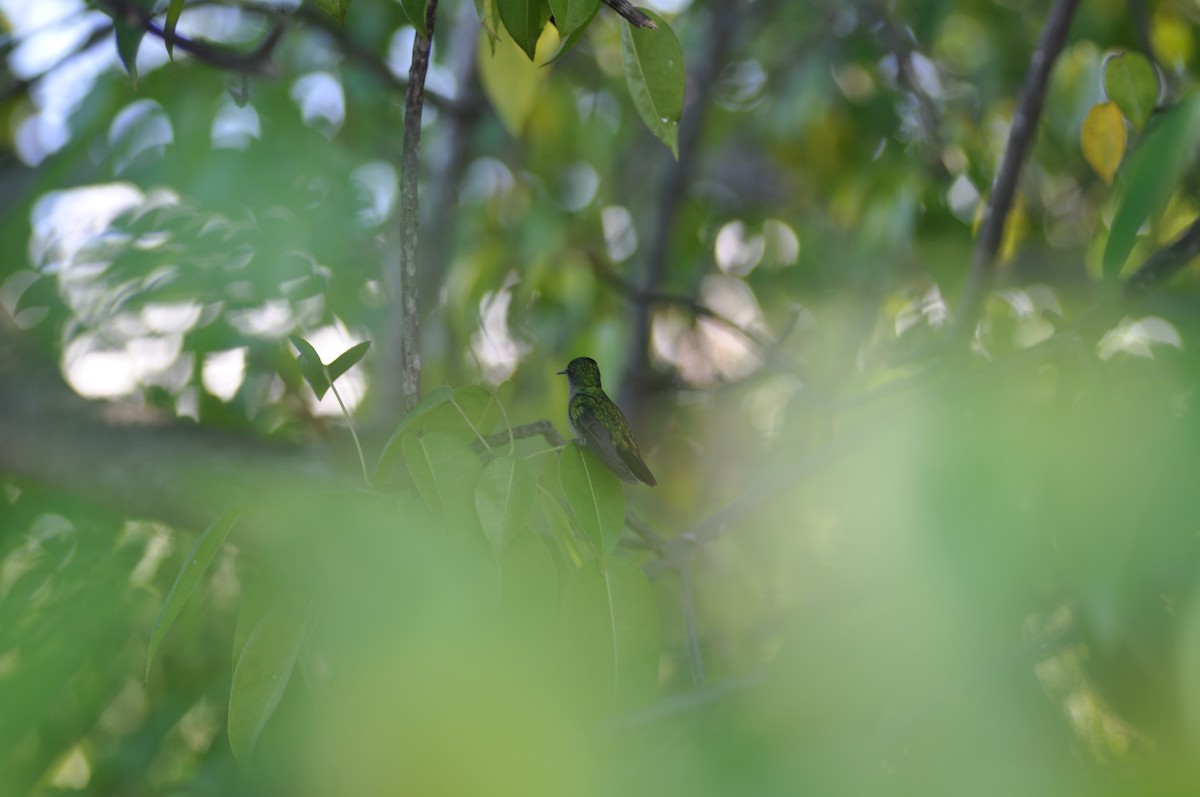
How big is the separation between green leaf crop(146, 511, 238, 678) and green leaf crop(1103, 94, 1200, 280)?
0.98 meters

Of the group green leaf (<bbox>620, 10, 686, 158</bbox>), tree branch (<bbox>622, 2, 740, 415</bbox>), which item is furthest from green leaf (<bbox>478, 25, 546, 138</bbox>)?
tree branch (<bbox>622, 2, 740, 415</bbox>)

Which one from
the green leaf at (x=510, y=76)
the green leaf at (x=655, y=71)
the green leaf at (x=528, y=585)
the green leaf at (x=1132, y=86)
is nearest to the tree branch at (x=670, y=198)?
the green leaf at (x=510, y=76)

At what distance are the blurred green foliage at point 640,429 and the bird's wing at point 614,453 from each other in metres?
0.04

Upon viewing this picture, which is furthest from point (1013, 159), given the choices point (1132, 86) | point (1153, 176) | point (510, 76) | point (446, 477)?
point (446, 477)

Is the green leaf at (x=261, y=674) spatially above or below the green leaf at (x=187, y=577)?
below

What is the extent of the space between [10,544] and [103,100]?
105cm

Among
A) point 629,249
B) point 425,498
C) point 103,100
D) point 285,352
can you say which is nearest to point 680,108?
point 425,498

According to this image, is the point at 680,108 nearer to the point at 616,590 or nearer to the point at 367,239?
the point at 616,590

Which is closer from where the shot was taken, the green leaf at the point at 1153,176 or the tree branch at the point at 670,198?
the green leaf at the point at 1153,176

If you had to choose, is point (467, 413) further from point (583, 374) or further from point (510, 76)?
point (510, 76)

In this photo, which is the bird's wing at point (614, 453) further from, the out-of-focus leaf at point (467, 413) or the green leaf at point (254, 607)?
the green leaf at point (254, 607)

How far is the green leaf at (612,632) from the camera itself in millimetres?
838

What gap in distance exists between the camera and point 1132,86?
1.29m

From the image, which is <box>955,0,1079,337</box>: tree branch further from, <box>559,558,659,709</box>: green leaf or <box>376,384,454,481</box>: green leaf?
<box>376,384,454,481</box>: green leaf
